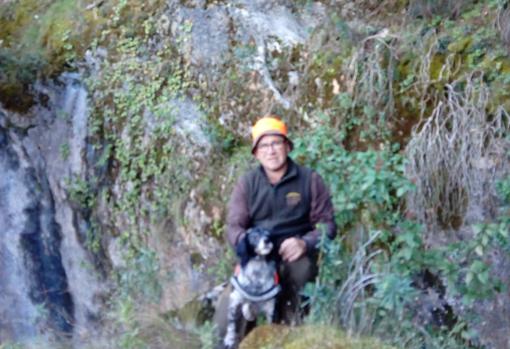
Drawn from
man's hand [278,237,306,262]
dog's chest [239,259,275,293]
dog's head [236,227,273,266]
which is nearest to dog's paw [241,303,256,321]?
dog's chest [239,259,275,293]

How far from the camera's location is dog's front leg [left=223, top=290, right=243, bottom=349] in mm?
5477

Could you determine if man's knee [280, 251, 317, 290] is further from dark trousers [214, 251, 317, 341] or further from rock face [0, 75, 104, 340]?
rock face [0, 75, 104, 340]

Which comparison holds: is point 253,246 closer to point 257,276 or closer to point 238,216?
point 257,276

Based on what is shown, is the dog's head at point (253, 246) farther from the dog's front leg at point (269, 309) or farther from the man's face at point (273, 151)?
the man's face at point (273, 151)

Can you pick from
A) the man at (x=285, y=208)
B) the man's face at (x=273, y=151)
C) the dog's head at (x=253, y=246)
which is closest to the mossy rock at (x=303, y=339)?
the man at (x=285, y=208)

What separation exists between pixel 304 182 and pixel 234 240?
59 cm

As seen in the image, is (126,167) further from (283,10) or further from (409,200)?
(409,200)

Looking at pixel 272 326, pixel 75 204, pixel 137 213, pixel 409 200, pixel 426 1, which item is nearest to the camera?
pixel 272 326

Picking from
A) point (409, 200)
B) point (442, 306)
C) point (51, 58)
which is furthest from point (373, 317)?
point (51, 58)

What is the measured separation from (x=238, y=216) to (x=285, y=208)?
31 cm

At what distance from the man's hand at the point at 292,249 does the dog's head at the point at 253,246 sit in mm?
123

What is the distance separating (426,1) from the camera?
8.47 metres

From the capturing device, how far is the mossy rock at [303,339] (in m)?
5.03

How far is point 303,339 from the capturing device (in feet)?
16.7
